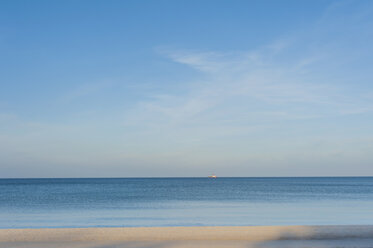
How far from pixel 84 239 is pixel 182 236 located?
194 centimetres

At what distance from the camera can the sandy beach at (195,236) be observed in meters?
7.98

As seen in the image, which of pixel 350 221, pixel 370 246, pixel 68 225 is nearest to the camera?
pixel 370 246

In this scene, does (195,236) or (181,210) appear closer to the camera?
(195,236)

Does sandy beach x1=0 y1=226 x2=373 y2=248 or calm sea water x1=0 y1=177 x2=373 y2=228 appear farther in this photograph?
calm sea water x1=0 y1=177 x2=373 y2=228

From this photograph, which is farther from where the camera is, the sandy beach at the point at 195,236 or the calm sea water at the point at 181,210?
the calm sea water at the point at 181,210

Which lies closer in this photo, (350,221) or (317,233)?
(317,233)

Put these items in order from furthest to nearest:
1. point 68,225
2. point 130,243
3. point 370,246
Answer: point 68,225 → point 130,243 → point 370,246

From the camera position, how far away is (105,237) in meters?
8.21

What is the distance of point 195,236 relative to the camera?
8.29 metres

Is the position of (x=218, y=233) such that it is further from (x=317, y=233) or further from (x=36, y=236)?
(x=36, y=236)

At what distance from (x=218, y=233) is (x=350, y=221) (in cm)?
1085

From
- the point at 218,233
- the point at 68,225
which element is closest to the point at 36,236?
the point at 218,233

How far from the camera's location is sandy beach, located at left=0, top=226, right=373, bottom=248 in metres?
7.98

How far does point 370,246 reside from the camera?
7.35 m
